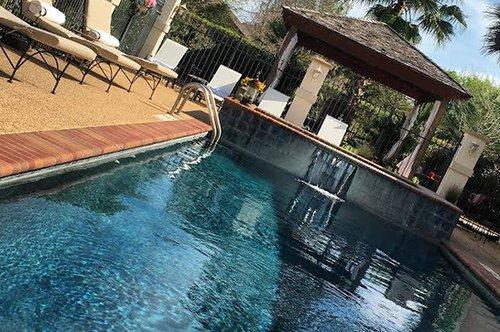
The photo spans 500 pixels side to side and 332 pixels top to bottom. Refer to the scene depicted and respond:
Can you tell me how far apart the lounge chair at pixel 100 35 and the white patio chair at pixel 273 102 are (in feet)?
9.49

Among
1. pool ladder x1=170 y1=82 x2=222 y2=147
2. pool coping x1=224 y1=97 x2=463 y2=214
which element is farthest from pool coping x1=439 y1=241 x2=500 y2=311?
pool ladder x1=170 y1=82 x2=222 y2=147

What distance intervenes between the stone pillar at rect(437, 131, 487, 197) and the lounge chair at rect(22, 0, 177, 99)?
7205 mm

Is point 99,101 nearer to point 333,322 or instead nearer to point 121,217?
point 121,217

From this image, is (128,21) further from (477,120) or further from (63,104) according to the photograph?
(477,120)

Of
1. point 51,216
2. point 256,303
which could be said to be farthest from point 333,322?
point 51,216

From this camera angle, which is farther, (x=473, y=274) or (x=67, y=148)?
(x=473, y=274)

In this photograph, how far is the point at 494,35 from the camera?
20.1 meters

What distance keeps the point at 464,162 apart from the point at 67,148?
36.6 feet

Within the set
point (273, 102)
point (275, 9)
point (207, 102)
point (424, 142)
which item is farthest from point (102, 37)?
point (275, 9)

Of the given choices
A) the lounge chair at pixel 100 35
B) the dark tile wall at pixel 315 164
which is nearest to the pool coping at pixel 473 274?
the dark tile wall at pixel 315 164

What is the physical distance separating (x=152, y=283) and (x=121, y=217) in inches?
36.5

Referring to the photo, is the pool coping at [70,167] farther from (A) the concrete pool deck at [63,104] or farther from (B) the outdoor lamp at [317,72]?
(B) the outdoor lamp at [317,72]

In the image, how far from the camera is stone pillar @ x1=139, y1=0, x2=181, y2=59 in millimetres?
13547

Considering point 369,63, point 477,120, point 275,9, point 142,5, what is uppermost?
point 275,9
